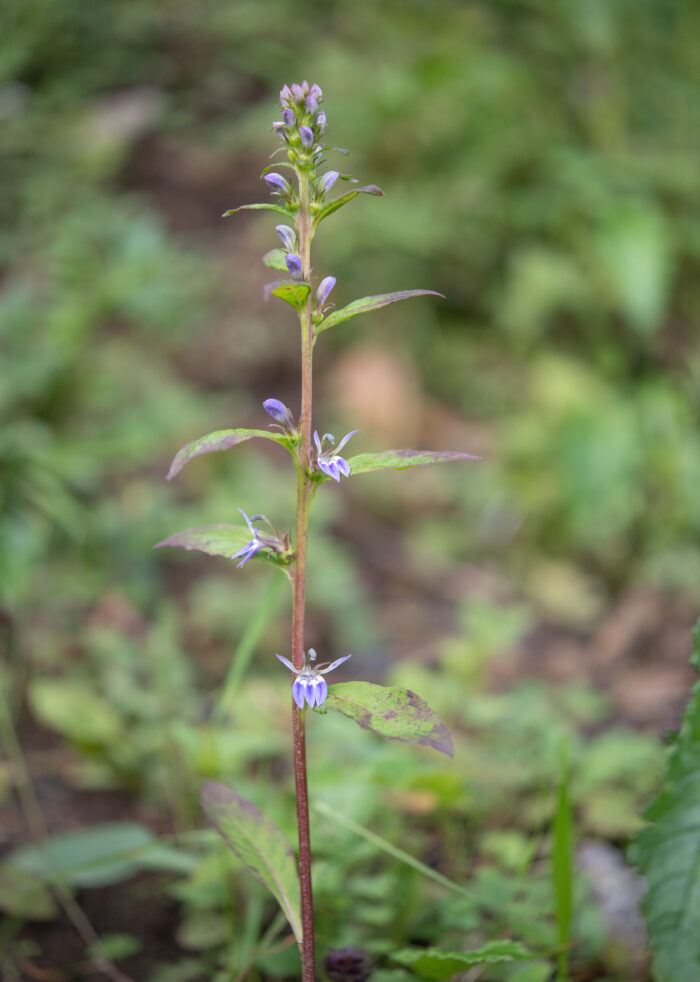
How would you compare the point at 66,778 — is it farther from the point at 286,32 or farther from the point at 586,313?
the point at 286,32

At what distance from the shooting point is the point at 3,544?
86.7 inches

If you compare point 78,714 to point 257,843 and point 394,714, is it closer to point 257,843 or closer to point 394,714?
point 257,843

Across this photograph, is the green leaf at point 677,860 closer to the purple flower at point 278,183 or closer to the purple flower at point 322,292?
the purple flower at point 322,292

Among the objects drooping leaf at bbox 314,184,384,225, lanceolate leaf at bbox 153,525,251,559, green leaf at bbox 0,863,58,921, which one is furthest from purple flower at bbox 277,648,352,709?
green leaf at bbox 0,863,58,921

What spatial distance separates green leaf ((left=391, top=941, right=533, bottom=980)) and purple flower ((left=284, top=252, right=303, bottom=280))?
32.4 inches

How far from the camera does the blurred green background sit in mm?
1781

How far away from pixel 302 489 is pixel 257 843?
0.44m

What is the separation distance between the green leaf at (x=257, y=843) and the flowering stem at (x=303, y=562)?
0.12 feet

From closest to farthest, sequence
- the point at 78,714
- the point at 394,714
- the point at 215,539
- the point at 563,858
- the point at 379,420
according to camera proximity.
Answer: the point at 394,714, the point at 215,539, the point at 563,858, the point at 78,714, the point at 379,420

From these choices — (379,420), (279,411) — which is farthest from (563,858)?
(379,420)

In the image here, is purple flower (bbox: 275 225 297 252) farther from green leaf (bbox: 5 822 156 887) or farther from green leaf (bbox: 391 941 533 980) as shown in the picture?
green leaf (bbox: 5 822 156 887)

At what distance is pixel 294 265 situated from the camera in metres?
0.94

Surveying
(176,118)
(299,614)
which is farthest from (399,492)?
(176,118)

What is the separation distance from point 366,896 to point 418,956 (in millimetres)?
403
